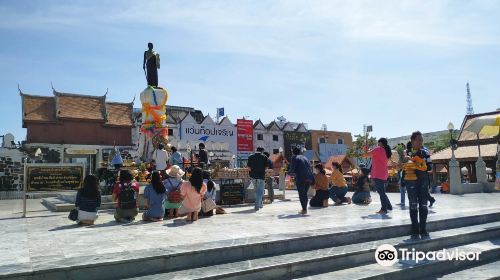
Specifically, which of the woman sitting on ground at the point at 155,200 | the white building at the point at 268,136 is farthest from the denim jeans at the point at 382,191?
the white building at the point at 268,136

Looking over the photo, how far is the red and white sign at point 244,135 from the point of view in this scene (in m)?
50.0

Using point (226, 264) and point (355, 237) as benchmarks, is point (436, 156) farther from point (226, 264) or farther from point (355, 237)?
point (226, 264)

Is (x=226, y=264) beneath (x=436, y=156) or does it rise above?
beneath

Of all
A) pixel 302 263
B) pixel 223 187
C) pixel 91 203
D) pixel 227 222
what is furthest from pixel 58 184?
pixel 302 263

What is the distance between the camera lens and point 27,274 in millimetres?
3857

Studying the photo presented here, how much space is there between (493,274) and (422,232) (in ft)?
4.93

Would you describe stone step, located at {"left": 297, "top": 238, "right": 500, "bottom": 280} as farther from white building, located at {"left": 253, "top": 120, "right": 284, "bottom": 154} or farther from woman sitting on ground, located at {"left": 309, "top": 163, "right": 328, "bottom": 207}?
white building, located at {"left": 253, "top": 120, "right": 284, "bottom": 154}

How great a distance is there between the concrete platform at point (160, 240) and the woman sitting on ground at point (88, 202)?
251mm

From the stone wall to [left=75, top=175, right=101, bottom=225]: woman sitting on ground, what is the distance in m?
23.5

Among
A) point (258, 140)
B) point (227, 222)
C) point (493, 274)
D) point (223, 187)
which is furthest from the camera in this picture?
point (258, 140)

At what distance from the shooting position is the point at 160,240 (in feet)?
19.4

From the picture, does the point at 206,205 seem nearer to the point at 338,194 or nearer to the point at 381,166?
the point at 381,166

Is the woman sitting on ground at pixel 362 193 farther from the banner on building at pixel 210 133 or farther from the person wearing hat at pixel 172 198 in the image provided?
the banner on building at pixel 210 133

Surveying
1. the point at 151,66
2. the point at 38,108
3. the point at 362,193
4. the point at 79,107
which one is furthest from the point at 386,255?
the point at 38,108
